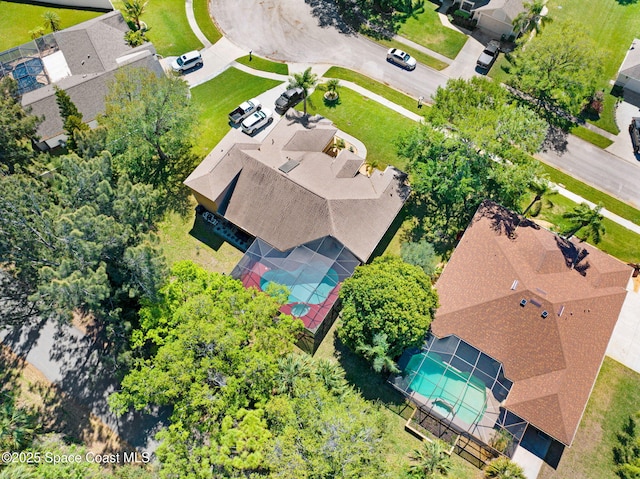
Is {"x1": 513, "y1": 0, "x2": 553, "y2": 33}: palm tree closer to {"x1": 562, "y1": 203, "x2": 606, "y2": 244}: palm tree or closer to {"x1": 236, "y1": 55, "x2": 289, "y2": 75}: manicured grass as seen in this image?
{"x1": 562, "y1": 203, "x2": 606, "y2": 244}: palm tree

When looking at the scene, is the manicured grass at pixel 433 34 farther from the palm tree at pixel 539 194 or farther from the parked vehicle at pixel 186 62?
the parked vehicle at pixel 186 62

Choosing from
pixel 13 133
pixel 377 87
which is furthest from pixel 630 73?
pixel 13 133

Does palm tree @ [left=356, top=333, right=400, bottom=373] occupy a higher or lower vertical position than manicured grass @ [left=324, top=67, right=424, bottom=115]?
lower

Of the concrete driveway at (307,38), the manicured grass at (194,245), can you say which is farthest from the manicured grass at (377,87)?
the manicured grass at (194,245)

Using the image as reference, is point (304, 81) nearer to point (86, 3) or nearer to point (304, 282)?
point (304, 282)

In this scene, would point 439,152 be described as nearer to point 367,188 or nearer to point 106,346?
point 367,188

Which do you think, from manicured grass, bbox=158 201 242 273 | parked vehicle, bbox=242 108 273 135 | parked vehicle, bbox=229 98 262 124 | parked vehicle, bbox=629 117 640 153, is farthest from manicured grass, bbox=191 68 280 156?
parked vehicle, bbox=629 117 640 153

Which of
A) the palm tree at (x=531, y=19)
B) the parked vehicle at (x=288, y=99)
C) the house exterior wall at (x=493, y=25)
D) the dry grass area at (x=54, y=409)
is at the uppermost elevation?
the palm tree at (x=531, y=19)
